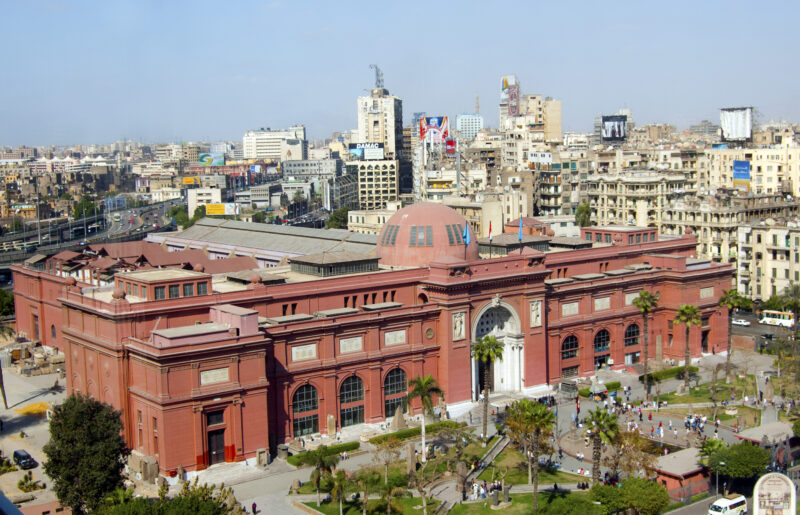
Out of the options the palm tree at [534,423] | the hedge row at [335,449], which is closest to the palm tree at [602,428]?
the palm tree at [534,423]

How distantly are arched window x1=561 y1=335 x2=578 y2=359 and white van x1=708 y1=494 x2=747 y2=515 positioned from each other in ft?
91.9

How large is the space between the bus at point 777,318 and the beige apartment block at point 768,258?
4432 mm

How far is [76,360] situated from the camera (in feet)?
224

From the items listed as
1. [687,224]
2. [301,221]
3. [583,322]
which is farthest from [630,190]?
[301,221]

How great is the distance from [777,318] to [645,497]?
60.2 meters

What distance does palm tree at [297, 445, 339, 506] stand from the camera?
174 feet

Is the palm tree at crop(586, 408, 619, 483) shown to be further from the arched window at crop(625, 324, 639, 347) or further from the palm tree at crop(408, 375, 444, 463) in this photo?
the arched window at crop(625, 324, 639, 347)

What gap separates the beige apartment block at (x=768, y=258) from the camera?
10575cm

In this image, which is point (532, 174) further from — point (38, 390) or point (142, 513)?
point (142, 513)

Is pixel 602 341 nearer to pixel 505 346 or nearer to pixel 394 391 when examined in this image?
pixel 505 346

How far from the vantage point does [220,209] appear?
643 ft

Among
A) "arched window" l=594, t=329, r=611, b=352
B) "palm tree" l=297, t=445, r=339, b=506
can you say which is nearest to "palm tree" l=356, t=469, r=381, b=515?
"palm tree" l=297, t=445, r=339, b=506

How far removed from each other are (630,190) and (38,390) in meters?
90.0

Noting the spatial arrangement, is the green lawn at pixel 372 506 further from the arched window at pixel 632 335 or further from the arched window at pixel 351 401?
the arched window at pixel 632 335
